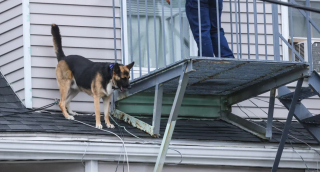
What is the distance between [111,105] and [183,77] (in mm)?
1719

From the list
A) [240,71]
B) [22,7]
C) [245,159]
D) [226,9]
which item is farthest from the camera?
[226,9]

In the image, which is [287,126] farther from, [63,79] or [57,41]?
[57,41]

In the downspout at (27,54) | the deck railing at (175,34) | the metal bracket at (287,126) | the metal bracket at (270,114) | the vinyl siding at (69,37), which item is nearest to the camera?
the metal bracket at (287,126)

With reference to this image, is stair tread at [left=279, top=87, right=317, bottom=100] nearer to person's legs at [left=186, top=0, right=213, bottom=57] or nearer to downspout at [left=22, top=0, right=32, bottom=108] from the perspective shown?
person's legs at [left=186, top=0, right=213, bottom=57]

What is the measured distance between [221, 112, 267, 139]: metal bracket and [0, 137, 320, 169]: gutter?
0.17 metres

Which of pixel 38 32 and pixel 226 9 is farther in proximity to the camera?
pixel 226 9

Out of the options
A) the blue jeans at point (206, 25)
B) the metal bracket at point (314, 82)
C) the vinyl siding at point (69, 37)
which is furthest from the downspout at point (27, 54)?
the metal bracket at point (314, 82)

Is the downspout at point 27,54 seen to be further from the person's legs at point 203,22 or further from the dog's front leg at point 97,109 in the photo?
the person's legs at point 203,22

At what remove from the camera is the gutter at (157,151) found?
6457 millimetres

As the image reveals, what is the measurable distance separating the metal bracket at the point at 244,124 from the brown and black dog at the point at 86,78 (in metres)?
1.77

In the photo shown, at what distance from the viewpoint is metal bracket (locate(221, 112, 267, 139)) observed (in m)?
7.65

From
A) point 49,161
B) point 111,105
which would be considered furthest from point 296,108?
point 49,161

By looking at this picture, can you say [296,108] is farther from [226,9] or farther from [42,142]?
[42,142]

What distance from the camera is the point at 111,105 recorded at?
7.98m
